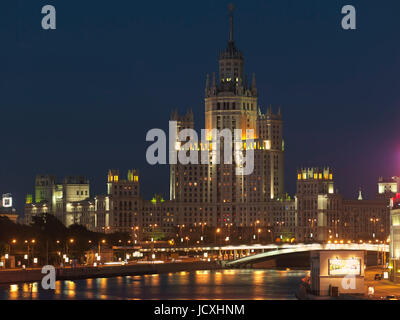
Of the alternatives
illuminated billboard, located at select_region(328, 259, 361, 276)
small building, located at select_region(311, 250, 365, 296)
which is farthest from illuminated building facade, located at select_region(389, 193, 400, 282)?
illuminated billboard, located at select_region(328, 259, 361, 276)

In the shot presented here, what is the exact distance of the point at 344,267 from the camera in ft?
489

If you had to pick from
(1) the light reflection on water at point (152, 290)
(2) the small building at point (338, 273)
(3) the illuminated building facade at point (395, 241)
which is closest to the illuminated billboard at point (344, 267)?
(2) the small building at point (338, 273)

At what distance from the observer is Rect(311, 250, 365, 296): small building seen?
147m

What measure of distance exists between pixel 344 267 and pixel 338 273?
1412 millimetres

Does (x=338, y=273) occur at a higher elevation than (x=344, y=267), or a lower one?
lower

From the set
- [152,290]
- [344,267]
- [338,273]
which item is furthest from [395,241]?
[152,290]

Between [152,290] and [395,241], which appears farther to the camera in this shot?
[152,290]

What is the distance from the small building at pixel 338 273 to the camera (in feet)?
483

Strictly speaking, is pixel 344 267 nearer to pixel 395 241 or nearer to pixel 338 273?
pixel 338 273

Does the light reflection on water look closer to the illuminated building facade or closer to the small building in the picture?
the illuminated building facade

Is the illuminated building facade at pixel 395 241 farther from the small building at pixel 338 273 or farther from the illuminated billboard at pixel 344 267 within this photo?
the illuminated billboard at pixel 344 267
